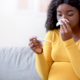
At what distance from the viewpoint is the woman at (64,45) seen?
1.79ft

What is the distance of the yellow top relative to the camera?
0.54 m

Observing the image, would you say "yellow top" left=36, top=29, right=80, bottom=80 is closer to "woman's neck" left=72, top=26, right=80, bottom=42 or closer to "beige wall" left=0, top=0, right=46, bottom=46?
"woman's neck" left=72, top=26, right=80, bottom=42

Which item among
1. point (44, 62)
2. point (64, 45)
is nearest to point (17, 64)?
point (44, 62)

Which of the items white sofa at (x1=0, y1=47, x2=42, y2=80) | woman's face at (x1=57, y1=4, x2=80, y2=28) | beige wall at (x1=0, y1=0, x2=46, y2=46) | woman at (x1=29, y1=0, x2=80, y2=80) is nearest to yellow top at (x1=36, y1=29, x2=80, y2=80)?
woman at (x1=29, y1=0, x2=80, y2=80)

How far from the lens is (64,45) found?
564mm

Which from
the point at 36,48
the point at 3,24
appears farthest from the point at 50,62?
the point at 3,24

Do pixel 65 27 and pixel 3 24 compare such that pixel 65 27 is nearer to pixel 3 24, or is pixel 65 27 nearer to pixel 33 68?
pixel 33 68

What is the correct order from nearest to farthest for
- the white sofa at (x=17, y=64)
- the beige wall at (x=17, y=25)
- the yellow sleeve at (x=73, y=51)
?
the yellow sleeve at (x=73, y=51), the white sofa at (x=17, y=64), the beige wall at (x=17, y=25)

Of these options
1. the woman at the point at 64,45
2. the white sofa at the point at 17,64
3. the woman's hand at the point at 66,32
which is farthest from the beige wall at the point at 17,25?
the woman's hand at the point at 66,32

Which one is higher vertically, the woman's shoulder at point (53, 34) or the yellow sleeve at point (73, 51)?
the woman's shoulder at point (53, 34)

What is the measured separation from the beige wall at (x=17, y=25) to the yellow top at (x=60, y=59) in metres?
0.40

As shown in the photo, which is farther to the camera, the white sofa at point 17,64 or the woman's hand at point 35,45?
the white sofa at point 17,64

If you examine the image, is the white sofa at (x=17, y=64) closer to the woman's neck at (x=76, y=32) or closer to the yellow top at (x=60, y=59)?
the yellow top at (x=60, y=59)

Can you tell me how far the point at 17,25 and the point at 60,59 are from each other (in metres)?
0.70
